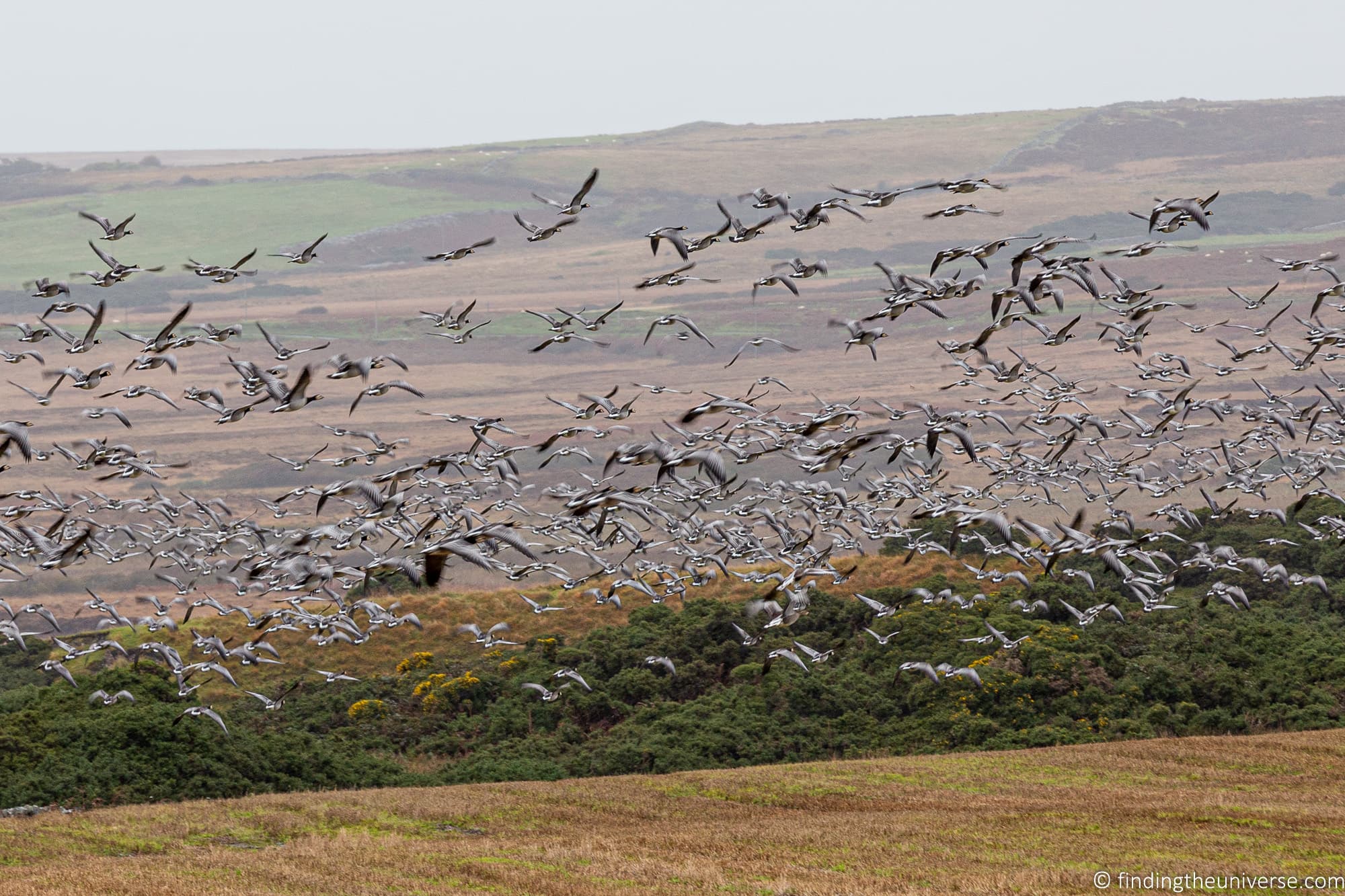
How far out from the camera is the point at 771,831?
2575 cm

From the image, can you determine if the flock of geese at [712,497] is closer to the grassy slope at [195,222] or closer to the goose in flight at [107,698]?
the goose in flight at [107,698]

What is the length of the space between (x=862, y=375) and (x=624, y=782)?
7710 centimetres

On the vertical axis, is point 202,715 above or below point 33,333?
below

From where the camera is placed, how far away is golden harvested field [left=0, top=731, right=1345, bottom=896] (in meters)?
21.3

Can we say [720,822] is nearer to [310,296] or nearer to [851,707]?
[851,707]

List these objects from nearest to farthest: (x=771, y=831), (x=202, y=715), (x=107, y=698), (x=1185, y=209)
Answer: (x=1185, y=209), (x=771, y=831), (x=202, y=715), (x=107, y=698)

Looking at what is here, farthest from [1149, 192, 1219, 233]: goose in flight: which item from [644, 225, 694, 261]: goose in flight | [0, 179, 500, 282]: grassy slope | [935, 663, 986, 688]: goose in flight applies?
[0, 179, 500, 282]: grassy slope

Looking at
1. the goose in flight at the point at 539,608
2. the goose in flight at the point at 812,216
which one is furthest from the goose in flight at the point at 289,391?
the goose in flight at the point at 539,608

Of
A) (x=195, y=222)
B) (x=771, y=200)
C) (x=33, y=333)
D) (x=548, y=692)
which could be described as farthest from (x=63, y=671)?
(x=195, y=222)

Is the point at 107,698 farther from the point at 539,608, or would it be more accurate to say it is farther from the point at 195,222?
the point at 195,222

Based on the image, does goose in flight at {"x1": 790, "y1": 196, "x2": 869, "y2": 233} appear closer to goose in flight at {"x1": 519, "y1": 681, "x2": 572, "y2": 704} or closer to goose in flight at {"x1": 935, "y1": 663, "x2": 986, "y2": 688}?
goose in flight at {"x1": 935, "y1": 663, "x2": 986, "y2": 688}

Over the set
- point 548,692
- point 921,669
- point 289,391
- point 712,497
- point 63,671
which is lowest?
point 548,692

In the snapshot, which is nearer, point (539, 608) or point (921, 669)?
point (921, 669)

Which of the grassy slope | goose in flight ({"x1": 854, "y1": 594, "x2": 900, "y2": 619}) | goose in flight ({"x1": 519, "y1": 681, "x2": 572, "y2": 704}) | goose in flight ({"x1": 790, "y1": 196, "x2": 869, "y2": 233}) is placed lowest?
goose in flight ({"x1": 519, "y1": 681, "x2": 572, "y2": 704})
